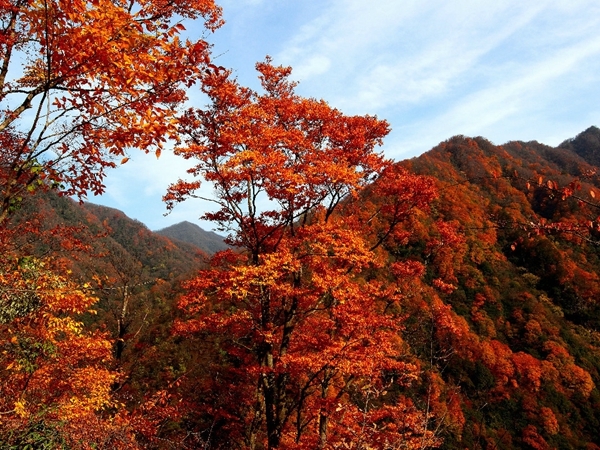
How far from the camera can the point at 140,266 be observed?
16.9 metres

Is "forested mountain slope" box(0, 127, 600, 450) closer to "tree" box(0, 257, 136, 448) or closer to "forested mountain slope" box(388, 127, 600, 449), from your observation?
"tree" box(0, 257, 136, 448)

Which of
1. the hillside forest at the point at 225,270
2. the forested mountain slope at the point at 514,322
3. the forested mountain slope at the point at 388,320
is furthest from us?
the forested mountain slope at the point at 514,322

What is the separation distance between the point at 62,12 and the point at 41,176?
7.38ft

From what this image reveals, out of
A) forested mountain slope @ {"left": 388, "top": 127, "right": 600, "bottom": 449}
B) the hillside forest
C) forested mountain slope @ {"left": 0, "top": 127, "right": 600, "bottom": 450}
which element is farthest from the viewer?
forested mountain slope @ {"left": 388, "top": 127, "right": 600, "bottom": 449}

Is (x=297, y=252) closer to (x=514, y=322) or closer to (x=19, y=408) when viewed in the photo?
(x=19, y=408)

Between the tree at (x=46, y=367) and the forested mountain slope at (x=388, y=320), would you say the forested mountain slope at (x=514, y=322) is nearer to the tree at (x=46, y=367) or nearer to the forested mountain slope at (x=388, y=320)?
the forested mountain slope at (x=388, y=320)

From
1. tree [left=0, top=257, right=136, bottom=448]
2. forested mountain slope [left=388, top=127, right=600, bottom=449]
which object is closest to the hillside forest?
tree [left=0, top=257, right=136, bottom=448]

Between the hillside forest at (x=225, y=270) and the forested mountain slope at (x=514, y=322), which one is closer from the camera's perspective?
the hillside forest at (x=225, y=270)

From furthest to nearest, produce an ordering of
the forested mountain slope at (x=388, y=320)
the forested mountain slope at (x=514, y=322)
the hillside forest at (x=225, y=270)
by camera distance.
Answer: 1. the forested mountain slope at (x=514, y=322)
2. the forested mountain slope at (x=388, y=320)
3. the hillside forest at (x=225, y=270)

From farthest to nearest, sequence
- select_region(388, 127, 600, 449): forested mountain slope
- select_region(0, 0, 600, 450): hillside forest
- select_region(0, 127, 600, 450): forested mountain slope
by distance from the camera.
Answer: select_region(388, 127, 600, 449): forested mountain slope, select_region(0, 127, 600, 450): forested mountain slope, select_region(0, 0, 600, 450): hillside forest

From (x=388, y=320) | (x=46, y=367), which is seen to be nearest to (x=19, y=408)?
(x=46, y=367)

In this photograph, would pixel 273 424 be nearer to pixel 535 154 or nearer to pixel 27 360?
pixel 27 360

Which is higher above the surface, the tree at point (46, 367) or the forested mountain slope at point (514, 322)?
the tree at point (46, 367)

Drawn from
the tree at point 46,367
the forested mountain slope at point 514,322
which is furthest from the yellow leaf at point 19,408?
the forested mountain slope at point 514,322
